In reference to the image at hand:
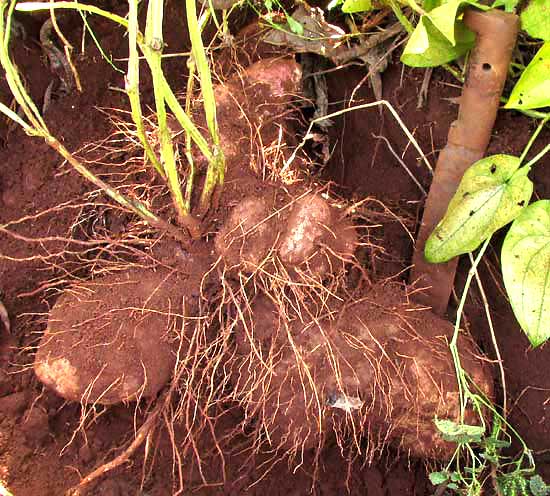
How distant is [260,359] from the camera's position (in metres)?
1.14

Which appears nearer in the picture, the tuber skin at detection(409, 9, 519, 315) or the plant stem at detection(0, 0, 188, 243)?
the plant stem at detection(0, 0, 188, 243)

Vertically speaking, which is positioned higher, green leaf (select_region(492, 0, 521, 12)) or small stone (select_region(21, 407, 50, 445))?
green leaf (select_region(492, 0, 521, 12))

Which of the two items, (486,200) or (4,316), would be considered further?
(4,316)

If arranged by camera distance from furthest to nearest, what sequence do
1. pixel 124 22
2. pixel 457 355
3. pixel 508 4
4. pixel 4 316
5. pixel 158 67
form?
pixel 4 316 → pixel 457 355 → pixel 508 4 → pixel 124 22 → pixel 158 67

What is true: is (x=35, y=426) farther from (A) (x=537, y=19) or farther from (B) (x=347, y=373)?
(A) (x=537, y=19)

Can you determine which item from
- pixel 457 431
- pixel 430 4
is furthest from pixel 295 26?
pixel 457 431

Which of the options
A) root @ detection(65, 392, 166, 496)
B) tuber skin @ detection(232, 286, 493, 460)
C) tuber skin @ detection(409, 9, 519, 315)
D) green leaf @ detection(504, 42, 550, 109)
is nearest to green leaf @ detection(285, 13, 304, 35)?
tuber skin @ detection(409, 9, 519, 315)

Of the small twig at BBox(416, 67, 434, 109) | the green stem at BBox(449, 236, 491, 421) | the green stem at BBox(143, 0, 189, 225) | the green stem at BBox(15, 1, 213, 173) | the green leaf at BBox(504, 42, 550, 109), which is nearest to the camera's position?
the green stem at BBox(143, 0, 189, 225)

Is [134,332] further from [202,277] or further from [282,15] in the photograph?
[282,15]

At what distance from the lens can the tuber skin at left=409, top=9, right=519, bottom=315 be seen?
42.0 inches

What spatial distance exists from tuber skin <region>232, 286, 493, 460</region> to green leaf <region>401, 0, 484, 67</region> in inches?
18.3

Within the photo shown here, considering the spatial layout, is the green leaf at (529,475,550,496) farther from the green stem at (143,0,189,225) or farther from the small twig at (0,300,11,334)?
the small twig at (0,300,11,334)

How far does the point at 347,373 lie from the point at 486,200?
0.41m

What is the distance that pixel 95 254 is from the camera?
132 cm
